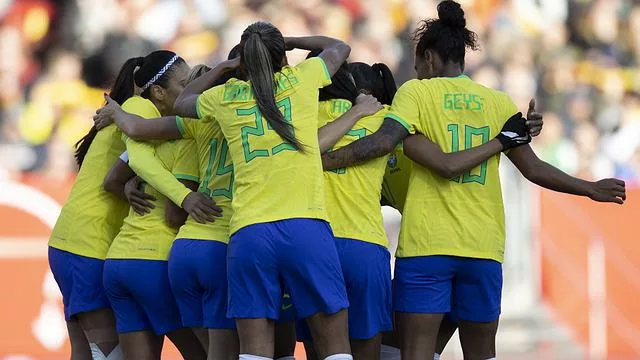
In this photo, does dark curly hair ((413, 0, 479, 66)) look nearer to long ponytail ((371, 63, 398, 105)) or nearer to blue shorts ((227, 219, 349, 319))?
long ponytail ((371, 63, 398, 105))

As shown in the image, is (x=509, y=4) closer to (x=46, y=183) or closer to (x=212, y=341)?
(x=46, y=183)

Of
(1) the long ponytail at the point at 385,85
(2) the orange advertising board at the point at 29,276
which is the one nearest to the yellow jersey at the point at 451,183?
(1) the long ponytail at the point at 385,85

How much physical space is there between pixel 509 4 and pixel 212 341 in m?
10.5

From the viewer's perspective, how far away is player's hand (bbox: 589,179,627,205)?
625 centimetres

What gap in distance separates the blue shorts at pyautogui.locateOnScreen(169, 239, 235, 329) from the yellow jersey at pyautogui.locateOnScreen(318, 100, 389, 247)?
0.61 m

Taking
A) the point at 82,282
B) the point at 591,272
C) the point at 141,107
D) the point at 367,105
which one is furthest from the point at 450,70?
the point at 591,272

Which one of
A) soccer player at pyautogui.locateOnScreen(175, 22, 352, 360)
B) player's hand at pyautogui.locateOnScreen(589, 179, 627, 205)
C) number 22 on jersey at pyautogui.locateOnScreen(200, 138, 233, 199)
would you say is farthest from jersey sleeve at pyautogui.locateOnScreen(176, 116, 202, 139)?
player's hand at pyautogui.locateOnScreen(589, 179, 627, 205)

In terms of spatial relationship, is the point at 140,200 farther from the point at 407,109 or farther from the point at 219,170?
the point at 407,109

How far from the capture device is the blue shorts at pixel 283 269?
5.48 metres

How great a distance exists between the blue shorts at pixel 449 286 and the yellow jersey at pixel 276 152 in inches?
32.5

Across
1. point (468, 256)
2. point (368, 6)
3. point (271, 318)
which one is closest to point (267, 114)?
point (271, 318)

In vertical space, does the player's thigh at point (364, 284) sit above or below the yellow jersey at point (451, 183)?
below

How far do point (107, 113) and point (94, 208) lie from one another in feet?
1.93

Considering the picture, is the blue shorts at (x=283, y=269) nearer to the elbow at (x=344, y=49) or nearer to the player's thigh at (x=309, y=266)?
the player's thigh at (x=309, y=266)
